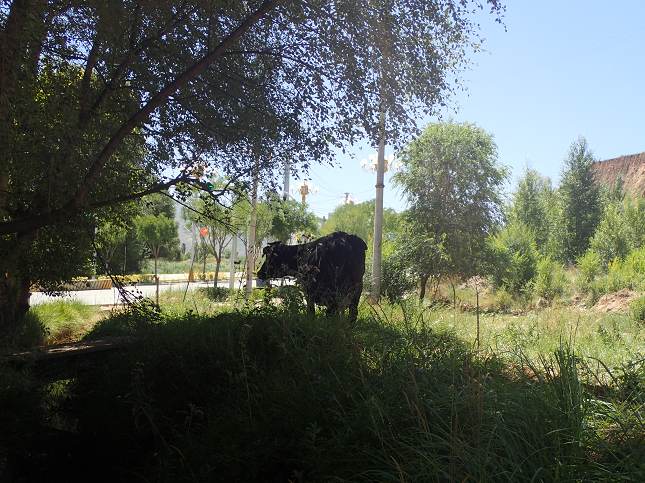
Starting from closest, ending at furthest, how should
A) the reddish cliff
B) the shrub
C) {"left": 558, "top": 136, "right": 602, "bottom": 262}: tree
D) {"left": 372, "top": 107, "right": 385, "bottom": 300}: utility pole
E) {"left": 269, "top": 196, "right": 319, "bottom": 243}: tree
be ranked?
{"left": 372, "top": 107, "right": 385, "bottom": 300}: utility pole < the shrub < {"left": 269, "top": 196, "right": 319, "bottom": 243}: tree < {"left": 558, "top": 136, "right": 602, "bottom": 262}: tree < the reddish cliff

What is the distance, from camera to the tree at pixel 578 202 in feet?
92.5

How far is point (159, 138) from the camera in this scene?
6.78 meters

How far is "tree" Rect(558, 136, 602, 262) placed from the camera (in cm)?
2820

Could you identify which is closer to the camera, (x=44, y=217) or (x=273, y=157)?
(x=44, y=217)

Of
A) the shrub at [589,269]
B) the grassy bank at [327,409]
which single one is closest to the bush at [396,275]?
the shrub at [589,269]

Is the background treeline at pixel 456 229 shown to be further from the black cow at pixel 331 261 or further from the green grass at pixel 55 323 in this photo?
the green grass at pixel 55 323

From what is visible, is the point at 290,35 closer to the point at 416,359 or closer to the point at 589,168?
the point at 416,359

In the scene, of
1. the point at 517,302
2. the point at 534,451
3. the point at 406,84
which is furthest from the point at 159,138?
the point at 517,302

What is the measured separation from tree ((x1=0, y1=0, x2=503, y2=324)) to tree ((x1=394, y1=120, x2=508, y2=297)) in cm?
751

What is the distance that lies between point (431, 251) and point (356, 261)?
21.5 ft

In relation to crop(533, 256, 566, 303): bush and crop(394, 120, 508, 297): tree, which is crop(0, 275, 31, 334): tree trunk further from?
crop(533, 256, 566, 303): bush

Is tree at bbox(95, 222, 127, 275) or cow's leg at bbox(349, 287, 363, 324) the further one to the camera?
cow's leg at bbox(349, 287, 363, 324)

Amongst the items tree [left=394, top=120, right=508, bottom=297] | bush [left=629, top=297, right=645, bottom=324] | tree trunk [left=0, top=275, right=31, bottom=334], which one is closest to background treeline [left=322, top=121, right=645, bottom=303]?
tree [left=394, top=120, right=508, bottom=297]

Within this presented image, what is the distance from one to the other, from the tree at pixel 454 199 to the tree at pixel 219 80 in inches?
295
